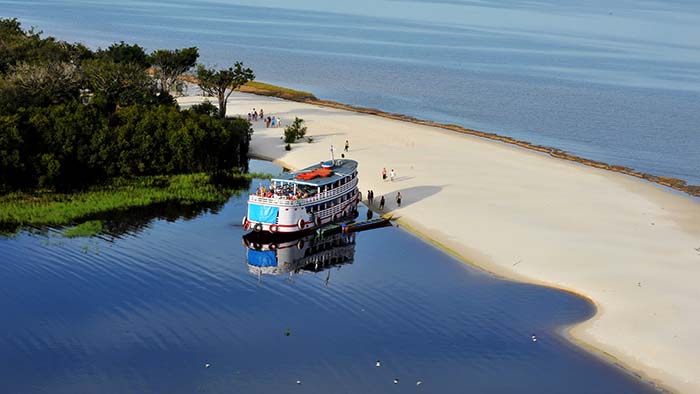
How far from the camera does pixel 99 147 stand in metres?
78.2

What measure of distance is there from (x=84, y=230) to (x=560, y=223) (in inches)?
1466

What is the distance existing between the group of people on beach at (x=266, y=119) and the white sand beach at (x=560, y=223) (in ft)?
6.66

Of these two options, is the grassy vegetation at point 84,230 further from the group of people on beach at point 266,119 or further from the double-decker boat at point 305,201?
the group of people on beach at point 266,119

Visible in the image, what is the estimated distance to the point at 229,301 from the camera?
5216cm

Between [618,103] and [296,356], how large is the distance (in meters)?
114

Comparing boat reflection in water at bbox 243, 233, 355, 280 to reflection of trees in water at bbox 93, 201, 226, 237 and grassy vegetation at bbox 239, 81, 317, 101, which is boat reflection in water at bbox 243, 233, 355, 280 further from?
grassy vegetation at bbox 239, 81, 317, 101

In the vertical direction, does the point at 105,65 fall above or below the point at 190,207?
above

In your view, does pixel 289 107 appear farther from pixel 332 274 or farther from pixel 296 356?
pixel 296 356

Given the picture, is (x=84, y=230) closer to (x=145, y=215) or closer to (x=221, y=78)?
(x=145, y=215)

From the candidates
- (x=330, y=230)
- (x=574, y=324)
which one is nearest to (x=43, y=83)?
(x=330, y=230)

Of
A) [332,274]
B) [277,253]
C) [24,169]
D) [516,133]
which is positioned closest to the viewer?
[332,274]

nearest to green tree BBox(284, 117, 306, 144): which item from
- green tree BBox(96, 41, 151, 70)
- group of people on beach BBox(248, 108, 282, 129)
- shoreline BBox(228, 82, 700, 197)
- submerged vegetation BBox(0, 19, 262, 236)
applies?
submerged vegetation BBox(0, 19, 262, 236)

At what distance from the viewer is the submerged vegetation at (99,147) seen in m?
71.0

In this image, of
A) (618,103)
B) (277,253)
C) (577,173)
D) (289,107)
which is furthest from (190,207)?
(618,103)
